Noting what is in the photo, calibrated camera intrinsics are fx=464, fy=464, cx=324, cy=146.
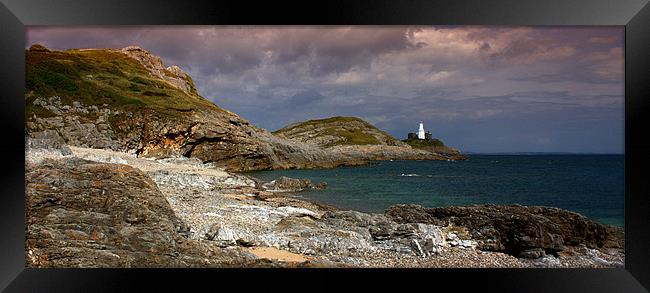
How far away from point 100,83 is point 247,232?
21622 millimetres

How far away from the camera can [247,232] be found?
957cm

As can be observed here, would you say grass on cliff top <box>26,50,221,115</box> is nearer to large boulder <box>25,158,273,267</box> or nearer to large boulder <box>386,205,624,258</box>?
large boulder <box>25,158,273,267</box>

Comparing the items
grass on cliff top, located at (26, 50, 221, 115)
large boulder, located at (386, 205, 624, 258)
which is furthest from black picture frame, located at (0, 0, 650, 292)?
grass on cliff top, located at (26, 50, 221, 115)

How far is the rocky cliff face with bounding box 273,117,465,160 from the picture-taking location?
42.3 m

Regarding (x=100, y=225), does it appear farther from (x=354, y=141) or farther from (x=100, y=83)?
(x=354, y=141)

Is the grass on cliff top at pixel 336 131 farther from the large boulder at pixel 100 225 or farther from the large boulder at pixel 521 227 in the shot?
the large boulder at pixel 100 225

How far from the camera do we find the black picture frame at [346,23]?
6.24m

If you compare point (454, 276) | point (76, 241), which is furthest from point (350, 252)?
point (76, 241)

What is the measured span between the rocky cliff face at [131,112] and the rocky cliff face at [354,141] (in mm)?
8717

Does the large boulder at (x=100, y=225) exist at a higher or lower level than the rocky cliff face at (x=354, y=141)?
lower

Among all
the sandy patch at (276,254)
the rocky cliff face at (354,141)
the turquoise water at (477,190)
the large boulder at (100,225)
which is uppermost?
the rocky cliff face at (354,141)

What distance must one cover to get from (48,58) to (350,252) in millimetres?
24260

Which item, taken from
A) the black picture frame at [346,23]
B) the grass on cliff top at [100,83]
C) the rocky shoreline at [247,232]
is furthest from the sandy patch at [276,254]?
the grass on cliff top at [100,83]

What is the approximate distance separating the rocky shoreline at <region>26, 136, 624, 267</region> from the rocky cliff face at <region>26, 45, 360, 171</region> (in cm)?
1093
